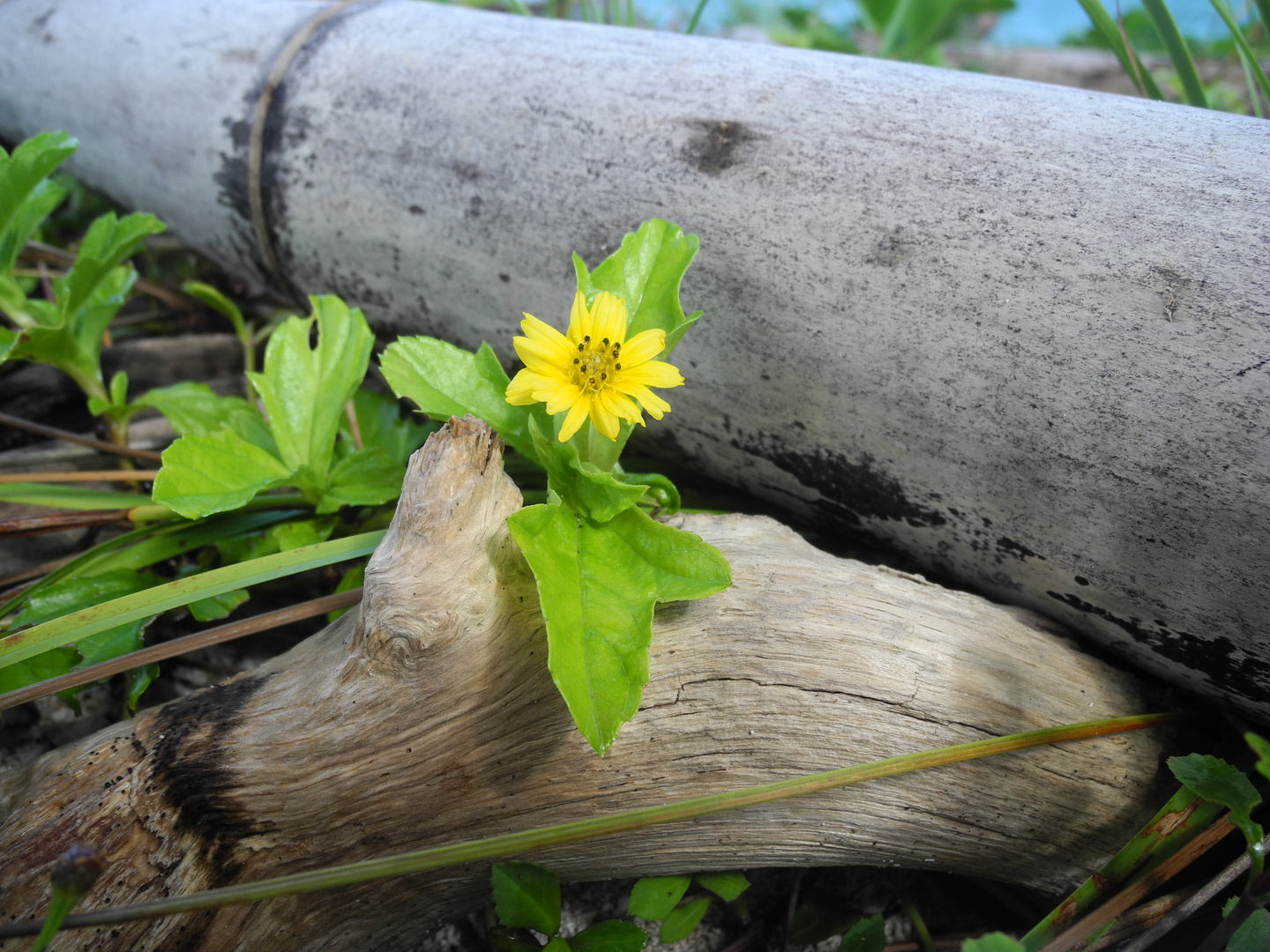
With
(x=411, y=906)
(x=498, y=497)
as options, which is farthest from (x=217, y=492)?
(x=411, y=906)

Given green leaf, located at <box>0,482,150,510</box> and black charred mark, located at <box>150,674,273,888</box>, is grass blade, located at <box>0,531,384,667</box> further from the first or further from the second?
green leaf, located at <box>0,482,150,510</box>

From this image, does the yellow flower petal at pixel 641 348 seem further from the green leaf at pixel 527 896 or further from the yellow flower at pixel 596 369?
the green leaf at pixel 527 896

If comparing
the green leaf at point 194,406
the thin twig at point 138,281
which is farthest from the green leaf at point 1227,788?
the thin twig at point 138,281

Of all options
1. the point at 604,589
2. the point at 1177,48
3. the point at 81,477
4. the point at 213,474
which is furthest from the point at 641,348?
the point at 1177,48

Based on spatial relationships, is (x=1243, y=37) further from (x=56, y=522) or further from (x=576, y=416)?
(x=56, y=522)

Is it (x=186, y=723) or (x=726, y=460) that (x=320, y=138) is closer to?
(x=726, y=460)

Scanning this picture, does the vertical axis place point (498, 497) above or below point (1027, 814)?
above

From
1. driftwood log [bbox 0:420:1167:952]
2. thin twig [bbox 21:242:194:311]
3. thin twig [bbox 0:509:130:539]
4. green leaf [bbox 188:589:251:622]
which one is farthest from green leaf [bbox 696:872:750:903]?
thin twig [bbox 21:242:194:311]
